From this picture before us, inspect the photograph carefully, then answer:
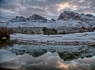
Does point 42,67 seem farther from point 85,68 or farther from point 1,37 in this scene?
point 1,37

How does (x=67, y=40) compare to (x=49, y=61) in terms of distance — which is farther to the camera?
(x=67, y=40)

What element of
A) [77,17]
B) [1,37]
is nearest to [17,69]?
[1,37]

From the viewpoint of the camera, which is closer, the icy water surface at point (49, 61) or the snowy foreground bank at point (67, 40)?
the icy water surface at point (49, 61)

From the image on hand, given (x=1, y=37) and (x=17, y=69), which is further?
(x=1, y=37)

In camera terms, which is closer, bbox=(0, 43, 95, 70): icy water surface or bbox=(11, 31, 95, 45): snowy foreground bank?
bbox=(0, 43, 95, 70): icy water surface

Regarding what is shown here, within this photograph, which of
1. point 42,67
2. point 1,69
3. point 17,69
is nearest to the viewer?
point 1,69

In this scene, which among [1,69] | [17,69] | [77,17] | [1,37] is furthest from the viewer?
[77,17]

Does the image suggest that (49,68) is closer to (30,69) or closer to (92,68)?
(30,69)

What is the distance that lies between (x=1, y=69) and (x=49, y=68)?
6.76 feet

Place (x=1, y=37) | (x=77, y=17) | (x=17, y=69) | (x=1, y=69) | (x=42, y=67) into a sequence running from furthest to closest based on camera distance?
(x=77, y=17), (x=1, y=37), (x=42, y=67), (x=17, y=69), (x=1, y=69)

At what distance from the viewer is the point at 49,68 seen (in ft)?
25.0

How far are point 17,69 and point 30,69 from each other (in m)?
0.55

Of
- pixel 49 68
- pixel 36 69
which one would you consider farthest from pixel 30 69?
pixel 49 68

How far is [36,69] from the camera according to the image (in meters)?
7.45
